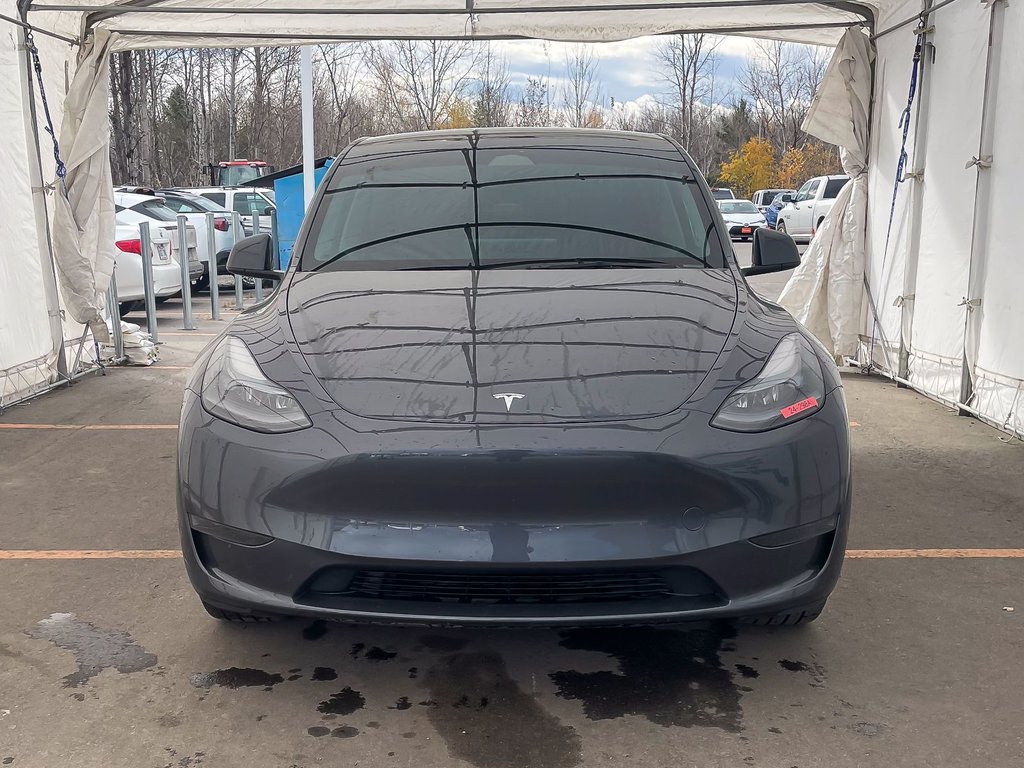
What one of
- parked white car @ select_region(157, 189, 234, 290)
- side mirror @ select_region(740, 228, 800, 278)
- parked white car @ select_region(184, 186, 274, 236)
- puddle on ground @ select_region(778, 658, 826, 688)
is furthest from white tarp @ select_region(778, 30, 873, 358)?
parked white car @ select_region(184, 186, 274, 236)

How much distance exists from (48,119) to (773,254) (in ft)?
19.0

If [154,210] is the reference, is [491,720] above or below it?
below

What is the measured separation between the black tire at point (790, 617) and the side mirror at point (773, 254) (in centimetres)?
151

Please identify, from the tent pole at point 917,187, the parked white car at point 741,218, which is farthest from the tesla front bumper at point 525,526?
the parked white car at point 741,218

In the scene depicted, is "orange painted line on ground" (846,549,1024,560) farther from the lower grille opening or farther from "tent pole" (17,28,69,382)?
"tent pole" (17,28,69,382)

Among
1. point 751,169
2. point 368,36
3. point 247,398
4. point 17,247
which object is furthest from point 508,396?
point 751,169

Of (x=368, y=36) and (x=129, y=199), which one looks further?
(x=129, y=199)

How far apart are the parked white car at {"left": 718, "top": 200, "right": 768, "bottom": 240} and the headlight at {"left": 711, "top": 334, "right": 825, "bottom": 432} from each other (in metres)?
28.6

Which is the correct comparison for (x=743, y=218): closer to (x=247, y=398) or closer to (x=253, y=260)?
(x=253, y=260)

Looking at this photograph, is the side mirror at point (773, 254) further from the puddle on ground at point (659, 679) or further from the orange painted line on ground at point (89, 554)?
the orange painted line on ground at point (89, 554)

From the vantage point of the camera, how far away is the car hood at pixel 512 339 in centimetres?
272

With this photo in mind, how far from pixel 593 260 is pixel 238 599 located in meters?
Answer: 1.82

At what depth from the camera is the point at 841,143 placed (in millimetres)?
8539

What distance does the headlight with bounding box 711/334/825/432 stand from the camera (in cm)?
271
